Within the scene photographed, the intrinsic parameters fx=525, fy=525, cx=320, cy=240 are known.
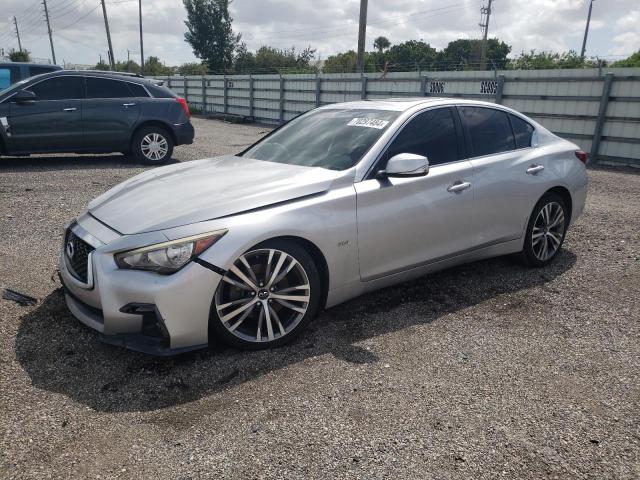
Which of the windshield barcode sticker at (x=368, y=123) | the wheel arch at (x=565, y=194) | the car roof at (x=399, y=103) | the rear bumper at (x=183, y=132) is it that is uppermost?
the car roof at (x=399, y=103)

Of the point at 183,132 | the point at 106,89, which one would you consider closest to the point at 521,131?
the point at 183,132

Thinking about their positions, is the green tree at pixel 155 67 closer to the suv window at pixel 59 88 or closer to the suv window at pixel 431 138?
the suv window at pixel 59 88

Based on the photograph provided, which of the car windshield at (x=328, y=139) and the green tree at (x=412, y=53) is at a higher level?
the green tree at (x=412, y=53)

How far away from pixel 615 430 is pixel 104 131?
9499 millimetres

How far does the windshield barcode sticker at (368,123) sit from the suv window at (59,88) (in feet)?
24.0

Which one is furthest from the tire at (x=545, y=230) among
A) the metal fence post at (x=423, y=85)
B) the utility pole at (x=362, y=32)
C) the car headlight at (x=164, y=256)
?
the utility pole at (x=362, y=32)

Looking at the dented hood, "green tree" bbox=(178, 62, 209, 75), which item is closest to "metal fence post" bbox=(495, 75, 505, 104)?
the dented hood

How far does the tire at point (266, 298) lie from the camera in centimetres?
310

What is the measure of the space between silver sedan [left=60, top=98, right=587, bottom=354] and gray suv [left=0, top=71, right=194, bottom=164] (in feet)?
20.3

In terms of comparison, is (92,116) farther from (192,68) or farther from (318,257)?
(192,68)

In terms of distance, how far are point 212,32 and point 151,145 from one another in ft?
181

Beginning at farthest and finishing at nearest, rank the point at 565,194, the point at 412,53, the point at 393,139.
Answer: the point at 412,53 < the point at 565,194 < the point at 393,139

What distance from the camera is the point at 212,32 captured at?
5997cm

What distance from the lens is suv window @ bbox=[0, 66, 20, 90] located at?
1246 cm
